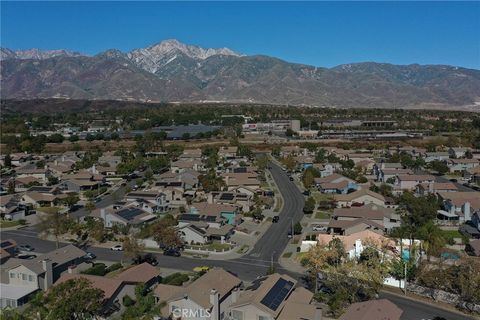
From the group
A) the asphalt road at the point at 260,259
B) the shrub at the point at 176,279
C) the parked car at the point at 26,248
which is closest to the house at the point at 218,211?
the asphalt road at the point at 260,259

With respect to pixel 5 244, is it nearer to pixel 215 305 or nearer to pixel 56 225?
pixel 56 225

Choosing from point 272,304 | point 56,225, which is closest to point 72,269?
point 56,225

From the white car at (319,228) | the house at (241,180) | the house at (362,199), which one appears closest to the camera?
the white car at (319,228)

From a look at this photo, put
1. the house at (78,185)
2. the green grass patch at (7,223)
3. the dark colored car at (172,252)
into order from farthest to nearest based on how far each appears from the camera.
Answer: the house at (78,185) → the green grass patch at (7,223) → the dark colored car at (172,252)

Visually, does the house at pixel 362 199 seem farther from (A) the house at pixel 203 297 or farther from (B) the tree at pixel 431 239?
(A) the house at pixel 203 297

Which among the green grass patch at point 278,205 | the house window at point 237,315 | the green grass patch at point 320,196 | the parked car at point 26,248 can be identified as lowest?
the parked car at point 26,248

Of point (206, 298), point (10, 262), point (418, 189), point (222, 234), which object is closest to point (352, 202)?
point (418, 189)

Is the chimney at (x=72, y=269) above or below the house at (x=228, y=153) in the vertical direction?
below
